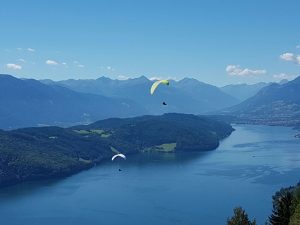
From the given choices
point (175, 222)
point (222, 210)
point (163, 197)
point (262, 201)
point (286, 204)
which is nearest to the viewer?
point (286, 204)

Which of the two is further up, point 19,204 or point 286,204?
point 286,204

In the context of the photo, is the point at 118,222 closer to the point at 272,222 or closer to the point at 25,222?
the point at 25,222

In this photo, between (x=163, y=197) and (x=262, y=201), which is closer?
(x=262, y=201)

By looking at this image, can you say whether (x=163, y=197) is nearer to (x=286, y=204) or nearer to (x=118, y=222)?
(x=118, y=222)

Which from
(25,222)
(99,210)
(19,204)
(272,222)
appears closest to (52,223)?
(25,222)

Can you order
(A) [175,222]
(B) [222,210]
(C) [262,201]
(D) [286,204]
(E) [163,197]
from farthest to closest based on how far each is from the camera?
(E) [163,197] → (C) [262,201] → (B) [222,210] → (A) [175,222] → (D) [286,204]

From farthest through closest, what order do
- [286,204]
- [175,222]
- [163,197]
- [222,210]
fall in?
[163,197]
[222,210]
[175,222]
[286,204]

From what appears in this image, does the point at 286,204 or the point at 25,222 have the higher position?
the point at 286,204

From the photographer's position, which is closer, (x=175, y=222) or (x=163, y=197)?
(x=175, y=222)

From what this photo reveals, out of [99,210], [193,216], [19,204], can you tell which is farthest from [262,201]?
[19,204]
